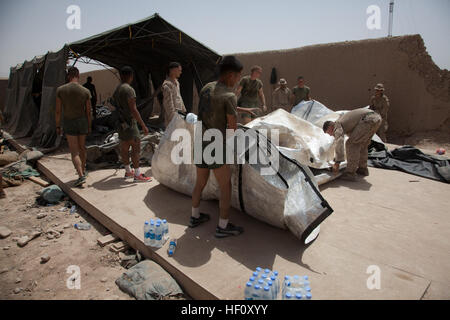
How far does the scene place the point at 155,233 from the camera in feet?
8.73

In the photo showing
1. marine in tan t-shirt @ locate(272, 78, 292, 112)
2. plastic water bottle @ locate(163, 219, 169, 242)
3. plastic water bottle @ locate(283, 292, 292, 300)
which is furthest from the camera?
marine in tan t-shirt @ locate(272, 78, 292, 112)

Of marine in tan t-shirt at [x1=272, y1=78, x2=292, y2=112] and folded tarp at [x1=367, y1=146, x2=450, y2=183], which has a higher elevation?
marine in tan t-shirt at [x1=272, y1=78, x2=292, y2=112]

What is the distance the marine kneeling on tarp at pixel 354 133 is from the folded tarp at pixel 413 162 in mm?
1032

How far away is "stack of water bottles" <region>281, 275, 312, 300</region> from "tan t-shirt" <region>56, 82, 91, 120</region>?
368cm

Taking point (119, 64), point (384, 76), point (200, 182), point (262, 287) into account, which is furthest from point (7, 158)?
point (384, 76)

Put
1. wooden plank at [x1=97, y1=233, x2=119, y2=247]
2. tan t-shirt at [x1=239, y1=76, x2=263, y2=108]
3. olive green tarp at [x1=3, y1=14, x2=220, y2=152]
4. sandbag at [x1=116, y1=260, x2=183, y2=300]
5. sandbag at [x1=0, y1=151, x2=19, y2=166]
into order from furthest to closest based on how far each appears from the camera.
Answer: olive green tarp at [x1=3, y1=14, x2=220, y2=152]
sandbag at [x1=0, y1=151, x2=19, y2=166]
tan t-shirt at [x1=239, y1=76, x2=263, y2=108]
wooden plank at [x1=97, y1=233, x2=119, y2=247]
sandbag at [x1=116, y1=260, x2=183, y2=300]

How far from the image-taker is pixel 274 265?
2.36m

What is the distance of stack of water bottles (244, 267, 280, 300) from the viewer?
1899 millimetres

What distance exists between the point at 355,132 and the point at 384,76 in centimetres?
495

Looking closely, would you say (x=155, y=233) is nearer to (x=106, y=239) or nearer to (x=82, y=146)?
(x=106, y=239)

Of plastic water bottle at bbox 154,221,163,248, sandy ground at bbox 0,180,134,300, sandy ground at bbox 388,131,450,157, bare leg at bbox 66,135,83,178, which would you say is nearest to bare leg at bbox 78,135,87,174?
bare leg at bbox 66,135,83,178

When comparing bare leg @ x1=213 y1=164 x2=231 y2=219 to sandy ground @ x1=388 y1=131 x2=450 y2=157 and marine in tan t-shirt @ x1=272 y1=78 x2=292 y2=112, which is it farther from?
sandy ground @ x1=388 y1=131 x2=450 y2=157

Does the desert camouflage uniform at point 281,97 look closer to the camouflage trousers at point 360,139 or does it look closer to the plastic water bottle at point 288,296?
the camouflage trousers at point 360,139
